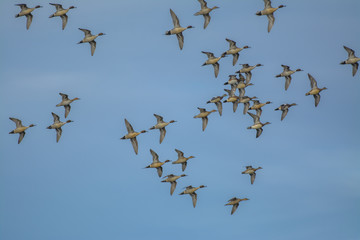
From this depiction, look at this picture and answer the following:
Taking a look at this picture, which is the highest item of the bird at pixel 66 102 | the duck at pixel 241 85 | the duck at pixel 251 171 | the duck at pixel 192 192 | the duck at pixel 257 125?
the duck at pixel 241 85

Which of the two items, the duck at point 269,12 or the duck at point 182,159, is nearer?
the duck at point 269,12

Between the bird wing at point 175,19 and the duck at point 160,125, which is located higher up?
the bird wing at point 175,19

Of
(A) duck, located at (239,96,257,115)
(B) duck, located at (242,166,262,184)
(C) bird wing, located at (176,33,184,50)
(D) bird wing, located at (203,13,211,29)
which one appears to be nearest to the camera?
(C) bird wing, located at (176,33,184,50)

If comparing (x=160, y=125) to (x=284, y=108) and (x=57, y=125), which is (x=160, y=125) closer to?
(x=57, y=125)

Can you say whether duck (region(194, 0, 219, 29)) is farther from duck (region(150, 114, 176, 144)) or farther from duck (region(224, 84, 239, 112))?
duck (region(224, 84, 239, 112))

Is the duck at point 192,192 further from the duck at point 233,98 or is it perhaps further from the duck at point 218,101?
the duck at point 233,98

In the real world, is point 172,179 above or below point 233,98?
below

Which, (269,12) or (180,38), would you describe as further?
(269,12)

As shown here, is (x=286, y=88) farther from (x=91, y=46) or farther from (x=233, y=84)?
(x=91, y=46)

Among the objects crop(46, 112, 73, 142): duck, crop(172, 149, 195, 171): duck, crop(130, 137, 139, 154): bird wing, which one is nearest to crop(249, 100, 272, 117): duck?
crop(172, 149, 195, 171): duck

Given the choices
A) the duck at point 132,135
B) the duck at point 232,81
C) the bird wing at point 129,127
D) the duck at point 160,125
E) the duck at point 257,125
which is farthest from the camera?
the duck at point 257,125

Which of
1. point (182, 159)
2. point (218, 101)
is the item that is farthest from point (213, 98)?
point (182, 159)

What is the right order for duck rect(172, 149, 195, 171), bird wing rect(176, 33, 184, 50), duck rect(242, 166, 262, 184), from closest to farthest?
bird wing rect(176, 33, 184, 50)
duck rect(172, 149, 195, 171)
duck rect(242, 166, 262, 184)

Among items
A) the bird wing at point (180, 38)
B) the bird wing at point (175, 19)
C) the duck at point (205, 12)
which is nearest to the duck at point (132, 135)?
the bird wing at point (180, 38)
